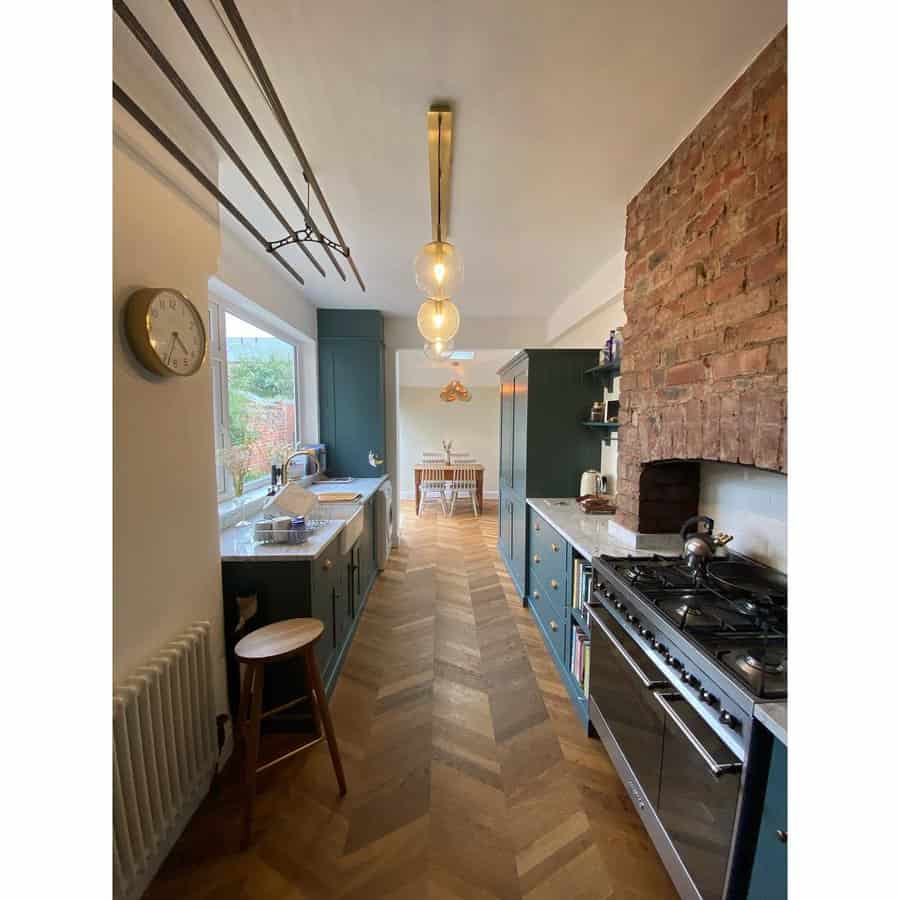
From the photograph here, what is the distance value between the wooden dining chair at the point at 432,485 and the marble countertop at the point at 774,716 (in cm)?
525

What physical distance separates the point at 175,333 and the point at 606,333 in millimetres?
2920

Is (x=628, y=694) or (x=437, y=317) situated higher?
(x=437, y=317)

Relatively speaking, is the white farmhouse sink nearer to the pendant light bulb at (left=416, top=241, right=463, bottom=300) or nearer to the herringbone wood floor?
the herringbone wood floor

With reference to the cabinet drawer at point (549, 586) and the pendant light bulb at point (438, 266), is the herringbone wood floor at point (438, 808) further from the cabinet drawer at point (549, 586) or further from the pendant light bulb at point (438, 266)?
the pendant light bulb at point (438, 266)

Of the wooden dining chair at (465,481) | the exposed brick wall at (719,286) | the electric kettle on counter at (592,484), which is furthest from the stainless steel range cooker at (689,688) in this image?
the wooden dining chair at (465,481)

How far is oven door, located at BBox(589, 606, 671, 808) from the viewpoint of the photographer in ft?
4.27

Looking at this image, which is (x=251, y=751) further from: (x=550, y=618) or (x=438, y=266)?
(x=438, y=266)

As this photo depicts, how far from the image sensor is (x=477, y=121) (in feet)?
4.98

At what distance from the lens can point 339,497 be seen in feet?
10.0

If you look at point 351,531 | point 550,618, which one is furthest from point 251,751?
point 550,618

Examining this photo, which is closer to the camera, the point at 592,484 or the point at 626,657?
the point at 626,657

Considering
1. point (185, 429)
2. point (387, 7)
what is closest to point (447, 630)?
point (185, 429)
